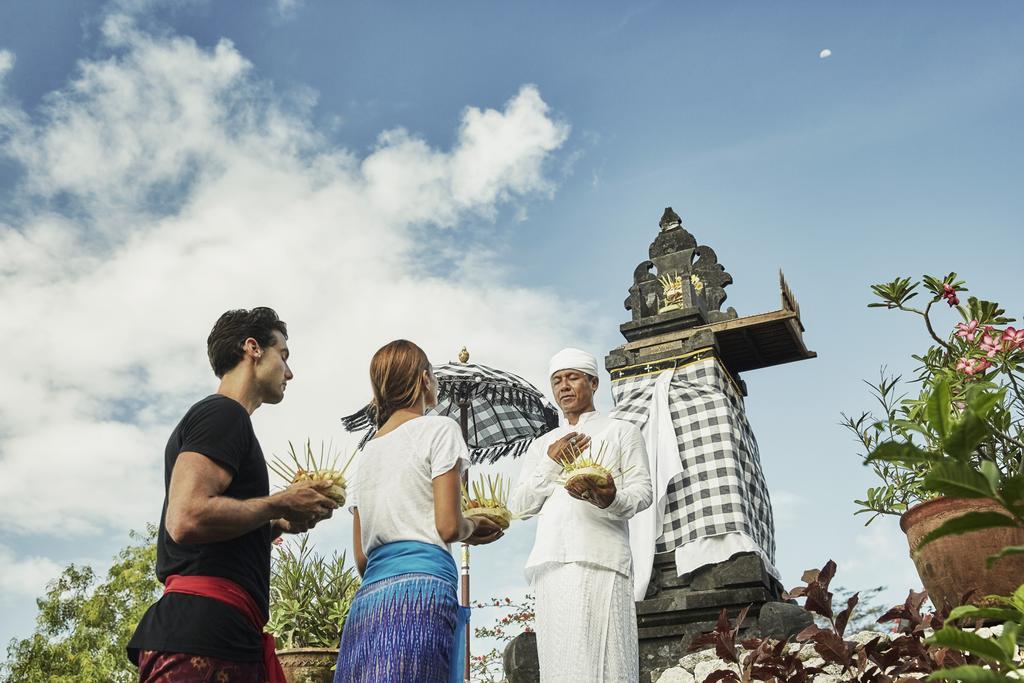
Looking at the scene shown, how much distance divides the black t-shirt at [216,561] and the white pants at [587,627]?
2.00m

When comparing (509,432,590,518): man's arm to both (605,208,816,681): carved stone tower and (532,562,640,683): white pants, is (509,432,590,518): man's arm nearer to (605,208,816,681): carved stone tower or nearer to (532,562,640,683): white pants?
(532,562,640,683): white pants

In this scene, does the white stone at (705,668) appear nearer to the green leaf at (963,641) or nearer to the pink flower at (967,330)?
the pink flower at (967,330)

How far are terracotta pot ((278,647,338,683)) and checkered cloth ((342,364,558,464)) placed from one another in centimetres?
362

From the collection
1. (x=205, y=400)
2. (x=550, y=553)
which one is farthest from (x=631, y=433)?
(x=205, y=400)

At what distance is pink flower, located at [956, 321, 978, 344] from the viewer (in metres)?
5.28

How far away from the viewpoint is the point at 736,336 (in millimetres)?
9023

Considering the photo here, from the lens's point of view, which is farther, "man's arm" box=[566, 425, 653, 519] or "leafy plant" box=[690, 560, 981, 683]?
"man's arm" box=[566, 425, 653, 519]

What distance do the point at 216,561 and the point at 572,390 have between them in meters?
2.68

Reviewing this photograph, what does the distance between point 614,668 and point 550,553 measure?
59 centimetres

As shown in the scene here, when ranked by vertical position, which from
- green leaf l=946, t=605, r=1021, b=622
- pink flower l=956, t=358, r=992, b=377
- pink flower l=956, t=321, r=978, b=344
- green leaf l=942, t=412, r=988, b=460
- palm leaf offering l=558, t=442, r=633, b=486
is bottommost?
green leaf l=946, t=605, r=1021, b=622

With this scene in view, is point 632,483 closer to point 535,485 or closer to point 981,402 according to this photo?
point 535,485

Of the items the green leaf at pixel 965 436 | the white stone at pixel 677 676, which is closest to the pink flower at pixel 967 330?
the white stone at pixel 677 676

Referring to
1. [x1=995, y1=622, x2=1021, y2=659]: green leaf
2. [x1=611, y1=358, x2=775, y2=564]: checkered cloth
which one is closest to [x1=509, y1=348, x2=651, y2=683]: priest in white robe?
[x1=995, y1=622, x2=1021, y2=659]: green leaf

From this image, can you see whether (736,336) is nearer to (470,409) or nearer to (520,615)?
(470,409)
